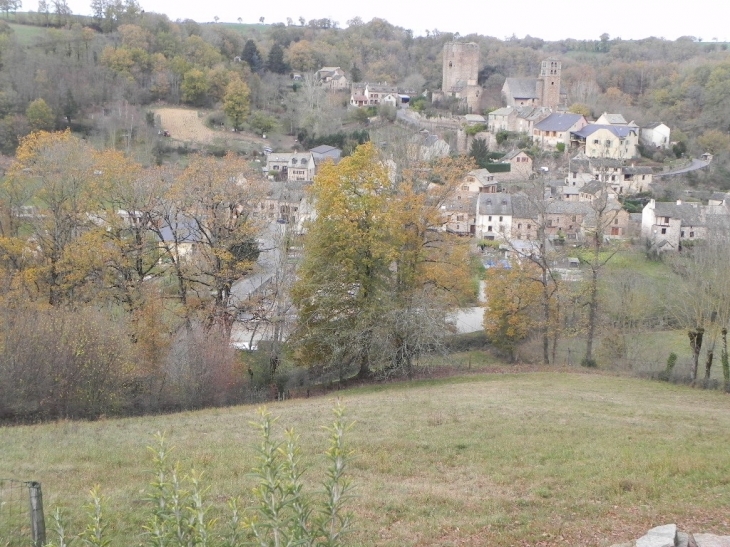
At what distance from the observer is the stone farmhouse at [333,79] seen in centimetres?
8612

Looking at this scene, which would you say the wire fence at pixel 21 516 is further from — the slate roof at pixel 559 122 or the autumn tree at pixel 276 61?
the autumn tree at pixel 276 61

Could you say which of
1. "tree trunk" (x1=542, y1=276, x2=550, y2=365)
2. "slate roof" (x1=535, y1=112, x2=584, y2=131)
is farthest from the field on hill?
"slate roof" (x1=535, y1=112, x2=584, y2=131)

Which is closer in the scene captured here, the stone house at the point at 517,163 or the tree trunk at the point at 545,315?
the tree trunk at the point at 545,315

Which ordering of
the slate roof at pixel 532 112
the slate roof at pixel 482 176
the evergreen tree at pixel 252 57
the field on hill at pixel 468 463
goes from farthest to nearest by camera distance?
1. the evergreen tree at pixel 252 57
2. the slate roof at pixel 532 112
3. the slate roof at pixel 482 176
4. the field on hill at pixel 468 463

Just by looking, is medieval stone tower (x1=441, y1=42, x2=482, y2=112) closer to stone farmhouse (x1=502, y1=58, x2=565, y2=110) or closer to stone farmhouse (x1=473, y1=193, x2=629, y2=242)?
stone farmhouse (x1=502, y1=58, x2=565, y2=110)

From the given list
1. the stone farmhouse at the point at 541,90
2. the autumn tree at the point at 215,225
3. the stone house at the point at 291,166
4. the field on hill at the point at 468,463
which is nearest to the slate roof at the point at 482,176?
the stone house at the point at 291,166

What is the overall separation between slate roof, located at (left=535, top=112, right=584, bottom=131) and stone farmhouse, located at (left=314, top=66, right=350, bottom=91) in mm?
27146

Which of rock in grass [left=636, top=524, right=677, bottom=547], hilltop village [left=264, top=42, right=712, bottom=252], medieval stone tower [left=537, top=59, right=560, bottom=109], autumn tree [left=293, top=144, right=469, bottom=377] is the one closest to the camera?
rock in grass [left=636, top=524, right=677, bottom=547]

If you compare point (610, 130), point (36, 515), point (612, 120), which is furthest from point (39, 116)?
point (36, 515)

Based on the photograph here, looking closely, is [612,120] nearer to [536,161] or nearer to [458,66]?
[536,161]

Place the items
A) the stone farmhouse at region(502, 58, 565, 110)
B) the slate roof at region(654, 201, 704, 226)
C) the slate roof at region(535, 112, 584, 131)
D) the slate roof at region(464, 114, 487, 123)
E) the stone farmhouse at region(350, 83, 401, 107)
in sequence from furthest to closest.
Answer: the stone farmhouse at region(350, 83, 401, 107), the stone farmhouse at region(502, 58, 565, 110), the slate roof at region(464, 114, 487, 123), the slate roof at region(535, 112, 584, 131), the slate roof at region(654, 201, 704, 226)

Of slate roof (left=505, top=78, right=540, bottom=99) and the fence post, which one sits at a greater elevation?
slate roof (left=505, top=78, right=540, bottom=99)

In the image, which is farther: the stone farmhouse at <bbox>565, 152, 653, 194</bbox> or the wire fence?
the stone farmhouse at <bbox>565, 152, 653, 194</bbox>

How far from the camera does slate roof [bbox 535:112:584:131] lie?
6762 cm
